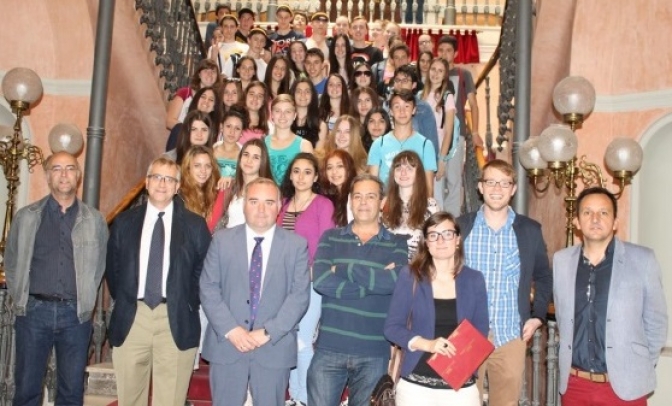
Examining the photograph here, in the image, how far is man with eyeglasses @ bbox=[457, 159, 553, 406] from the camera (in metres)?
5.05

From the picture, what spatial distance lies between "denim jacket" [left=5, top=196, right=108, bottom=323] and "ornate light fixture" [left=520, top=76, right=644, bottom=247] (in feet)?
9.91

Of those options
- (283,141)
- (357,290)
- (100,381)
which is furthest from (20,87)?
(357,290)

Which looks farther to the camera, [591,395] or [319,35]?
[319,35]

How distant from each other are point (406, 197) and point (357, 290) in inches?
40.2

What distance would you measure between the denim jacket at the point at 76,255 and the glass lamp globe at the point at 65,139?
193 centimetres

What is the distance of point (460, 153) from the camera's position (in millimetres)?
9078

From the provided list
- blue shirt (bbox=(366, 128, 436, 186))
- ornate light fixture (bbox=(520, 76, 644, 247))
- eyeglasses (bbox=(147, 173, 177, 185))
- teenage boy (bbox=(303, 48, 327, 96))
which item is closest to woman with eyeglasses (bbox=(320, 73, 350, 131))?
Answer: teenage boy (bbox=(303, 48, 327, 96))

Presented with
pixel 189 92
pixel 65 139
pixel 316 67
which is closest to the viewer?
pixel 65 139

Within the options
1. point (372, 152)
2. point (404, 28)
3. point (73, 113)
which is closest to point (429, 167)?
point (372, 152)

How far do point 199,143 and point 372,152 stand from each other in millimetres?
1368

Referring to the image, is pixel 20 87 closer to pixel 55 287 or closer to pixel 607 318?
pixel 55 287

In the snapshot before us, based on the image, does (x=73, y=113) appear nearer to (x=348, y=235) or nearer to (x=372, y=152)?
(x=372, y=152)

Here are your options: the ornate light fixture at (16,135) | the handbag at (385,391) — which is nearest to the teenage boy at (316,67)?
the ornate light fixture at (16,135)

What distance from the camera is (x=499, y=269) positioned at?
509 cm
